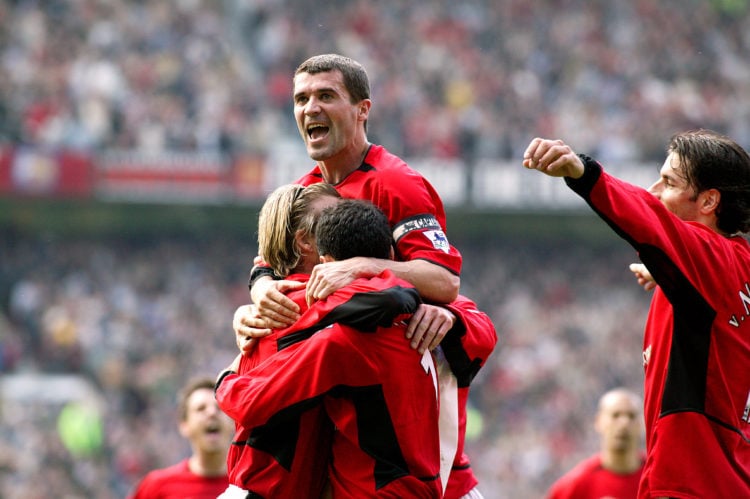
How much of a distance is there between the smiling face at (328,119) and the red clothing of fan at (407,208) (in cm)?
17

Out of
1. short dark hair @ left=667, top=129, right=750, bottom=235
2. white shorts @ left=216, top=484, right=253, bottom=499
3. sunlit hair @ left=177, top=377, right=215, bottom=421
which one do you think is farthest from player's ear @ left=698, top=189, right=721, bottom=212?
sunlit hair @ left=177, top=377, right=215, bottom=421

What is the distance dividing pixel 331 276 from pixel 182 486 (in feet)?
10.8

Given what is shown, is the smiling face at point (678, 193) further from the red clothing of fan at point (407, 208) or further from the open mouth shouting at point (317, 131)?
the open mouth shouting at point (317, 131)

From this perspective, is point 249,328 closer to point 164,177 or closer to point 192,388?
point 192,388

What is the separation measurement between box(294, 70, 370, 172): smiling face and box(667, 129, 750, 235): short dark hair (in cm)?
123

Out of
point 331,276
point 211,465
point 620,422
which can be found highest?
point 331,276

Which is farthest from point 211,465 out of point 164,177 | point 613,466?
point 164,177

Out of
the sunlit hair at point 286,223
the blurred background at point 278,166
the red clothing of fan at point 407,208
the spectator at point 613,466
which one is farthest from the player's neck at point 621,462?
the blurred background at point 278,166

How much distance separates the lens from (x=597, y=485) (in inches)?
260

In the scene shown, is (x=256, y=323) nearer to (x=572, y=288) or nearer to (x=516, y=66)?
(x=572, y=288)

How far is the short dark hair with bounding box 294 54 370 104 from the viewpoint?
13.7ft

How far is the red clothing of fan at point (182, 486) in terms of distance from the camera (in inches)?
243

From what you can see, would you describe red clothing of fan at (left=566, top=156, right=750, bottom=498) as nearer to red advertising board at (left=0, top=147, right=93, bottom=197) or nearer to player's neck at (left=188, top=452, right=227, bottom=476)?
player's neck at (left=188, top=452, right=227, bottom=476)

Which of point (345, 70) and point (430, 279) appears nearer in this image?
point (430, 279)
